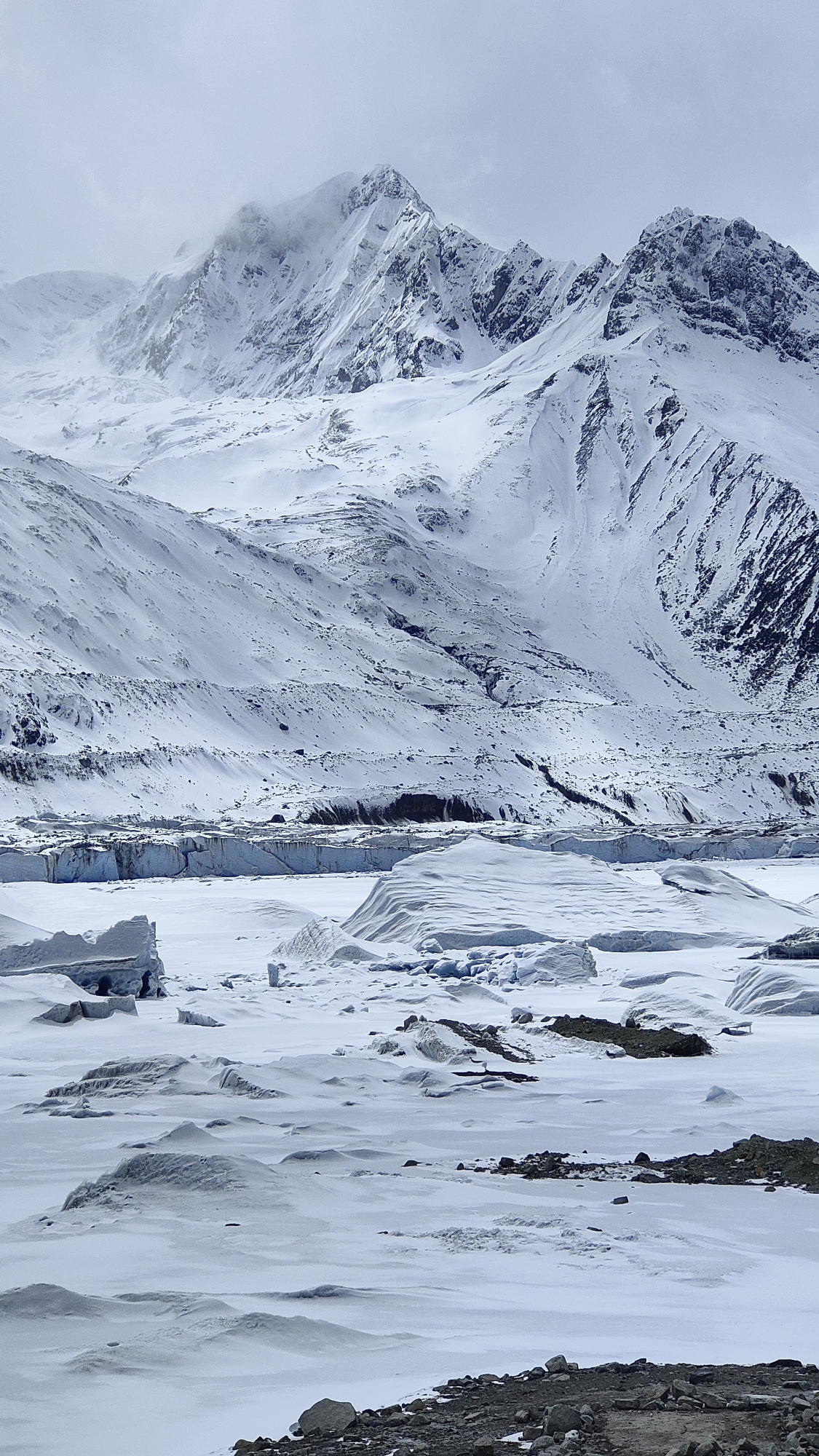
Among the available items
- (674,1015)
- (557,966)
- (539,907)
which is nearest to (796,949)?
(557,966)

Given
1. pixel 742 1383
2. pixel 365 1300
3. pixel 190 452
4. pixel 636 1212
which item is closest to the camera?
pixel 742 1383

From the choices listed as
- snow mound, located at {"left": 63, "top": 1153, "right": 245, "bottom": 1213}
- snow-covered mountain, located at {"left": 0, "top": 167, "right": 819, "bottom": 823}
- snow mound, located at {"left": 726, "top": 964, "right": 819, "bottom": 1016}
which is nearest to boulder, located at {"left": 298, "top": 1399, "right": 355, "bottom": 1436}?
snow mound, located at {"left": 63, "top": 1153, "right": 245, "bottom": 1213}

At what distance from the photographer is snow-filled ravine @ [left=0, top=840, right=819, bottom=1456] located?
4.16m

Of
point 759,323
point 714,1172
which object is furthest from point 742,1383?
point 759,323

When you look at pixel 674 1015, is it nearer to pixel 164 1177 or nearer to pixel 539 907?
pixel 164 1177

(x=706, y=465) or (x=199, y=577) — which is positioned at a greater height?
(x=706, y=465)

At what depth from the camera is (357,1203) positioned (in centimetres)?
643

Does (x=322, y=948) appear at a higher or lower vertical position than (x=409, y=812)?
higher

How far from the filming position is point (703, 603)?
119312 millimetres

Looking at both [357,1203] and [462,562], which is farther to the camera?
[462,562]

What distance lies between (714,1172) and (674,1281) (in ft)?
7.37

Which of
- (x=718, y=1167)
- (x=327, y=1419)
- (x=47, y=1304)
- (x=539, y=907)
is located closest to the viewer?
(x=327, y=1419)

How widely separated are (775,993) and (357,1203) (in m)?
9.24

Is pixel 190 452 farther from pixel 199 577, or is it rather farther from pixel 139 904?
pixel 139 904
